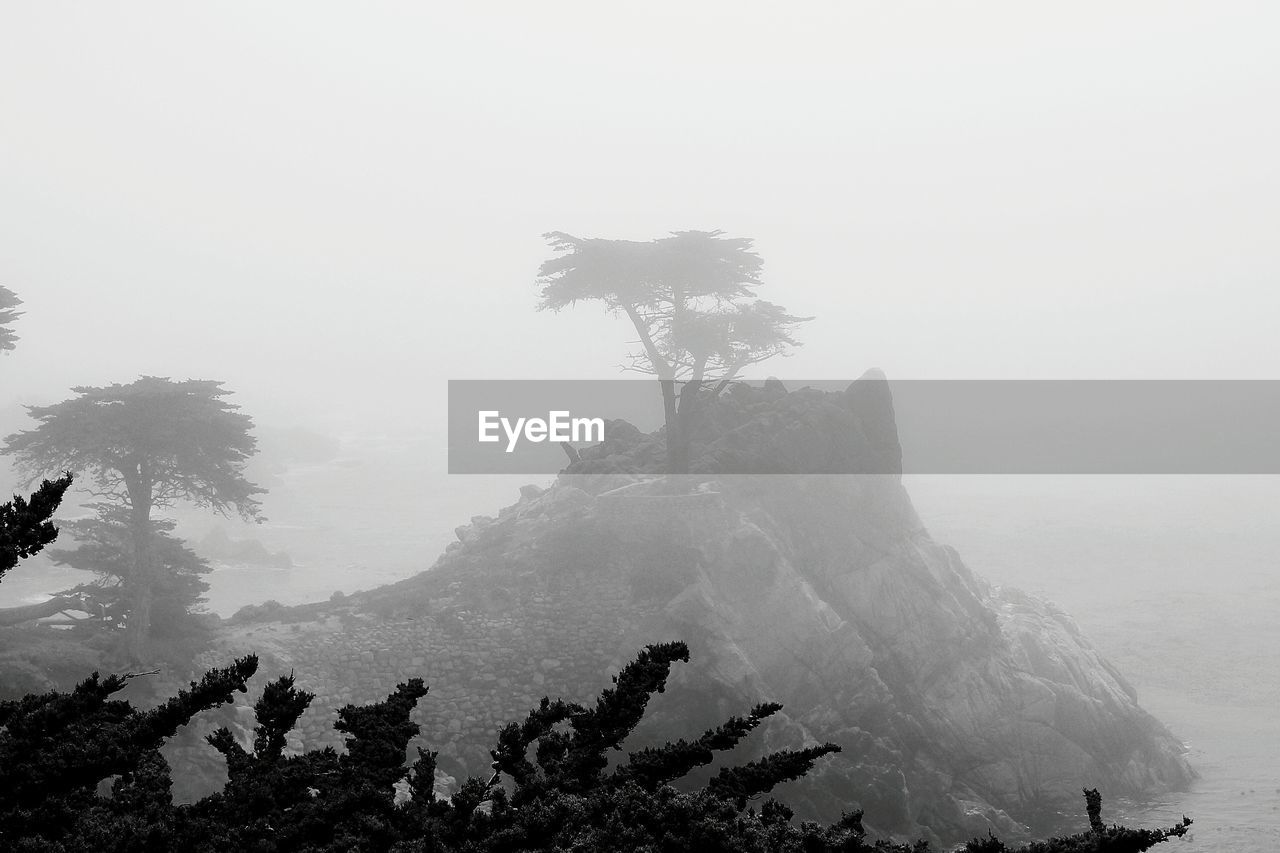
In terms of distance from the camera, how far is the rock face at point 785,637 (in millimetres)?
24375

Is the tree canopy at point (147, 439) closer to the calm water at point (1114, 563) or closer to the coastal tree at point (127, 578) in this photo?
the coastal tree at point (127, 578)

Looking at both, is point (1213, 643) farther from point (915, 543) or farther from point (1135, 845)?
point (1135, 845)

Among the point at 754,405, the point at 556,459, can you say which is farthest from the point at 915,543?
the point at 556,459

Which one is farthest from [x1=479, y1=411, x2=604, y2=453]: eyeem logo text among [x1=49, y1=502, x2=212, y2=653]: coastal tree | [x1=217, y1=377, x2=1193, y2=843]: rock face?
[x1=49, y1=502, x2=212, y2=653]: coastal tree

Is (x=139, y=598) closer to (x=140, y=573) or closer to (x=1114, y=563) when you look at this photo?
(x=140, y=573)

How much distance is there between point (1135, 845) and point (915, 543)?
2756 cm

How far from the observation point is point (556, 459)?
104m

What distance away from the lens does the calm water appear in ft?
111

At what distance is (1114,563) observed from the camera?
66750 millimetres

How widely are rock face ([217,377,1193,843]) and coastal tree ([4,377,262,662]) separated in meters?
3.70

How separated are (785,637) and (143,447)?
21072 millimetres

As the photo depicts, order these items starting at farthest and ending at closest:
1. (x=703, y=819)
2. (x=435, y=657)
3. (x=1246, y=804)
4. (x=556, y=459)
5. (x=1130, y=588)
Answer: (x=556, y=459) → (x=1130, y=588) → (x=1246, y=804) → (x=435, y=657) → (x=703, y=819)

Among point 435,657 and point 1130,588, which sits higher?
point 435,657

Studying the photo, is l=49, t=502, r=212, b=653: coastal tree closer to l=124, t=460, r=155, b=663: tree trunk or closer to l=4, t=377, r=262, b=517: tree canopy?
l=124, t=460, r=155, b=663: tree trunk
